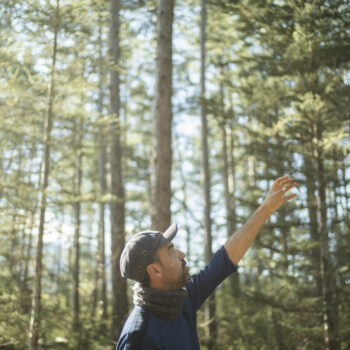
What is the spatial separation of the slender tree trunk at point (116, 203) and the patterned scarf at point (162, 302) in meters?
6.82

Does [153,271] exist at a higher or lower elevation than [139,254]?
lower

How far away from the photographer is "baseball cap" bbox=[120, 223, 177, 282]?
97.1 inches

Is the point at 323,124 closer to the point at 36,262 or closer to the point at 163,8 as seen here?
the point at 163,8

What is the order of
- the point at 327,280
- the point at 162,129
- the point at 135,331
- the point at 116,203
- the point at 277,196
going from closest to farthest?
the point at 135,331 < the point at 277,196 < the point at 162,129 < the point at 327,280 < the point at 116,203

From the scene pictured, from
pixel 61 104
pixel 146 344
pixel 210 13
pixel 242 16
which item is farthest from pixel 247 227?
pixel 210 13

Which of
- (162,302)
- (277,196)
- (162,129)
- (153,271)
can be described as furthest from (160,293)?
(162,129)

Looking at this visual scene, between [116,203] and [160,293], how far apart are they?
28.7 ft

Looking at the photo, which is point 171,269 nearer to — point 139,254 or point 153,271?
point 153,271

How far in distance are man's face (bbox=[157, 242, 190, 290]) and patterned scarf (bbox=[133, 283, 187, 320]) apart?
0.24ft

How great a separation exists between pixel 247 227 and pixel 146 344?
1.20 meters

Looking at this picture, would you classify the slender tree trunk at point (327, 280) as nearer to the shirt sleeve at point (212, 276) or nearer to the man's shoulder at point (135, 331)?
the shirt sleeve at point (212, 276)

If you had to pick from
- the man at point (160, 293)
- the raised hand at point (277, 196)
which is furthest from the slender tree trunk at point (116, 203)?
the man at point (160, 293)

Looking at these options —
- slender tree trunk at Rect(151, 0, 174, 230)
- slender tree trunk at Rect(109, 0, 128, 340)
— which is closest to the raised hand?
slender tree trunk at Rect(151, 0, 174, 230)

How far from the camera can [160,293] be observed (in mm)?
2381
